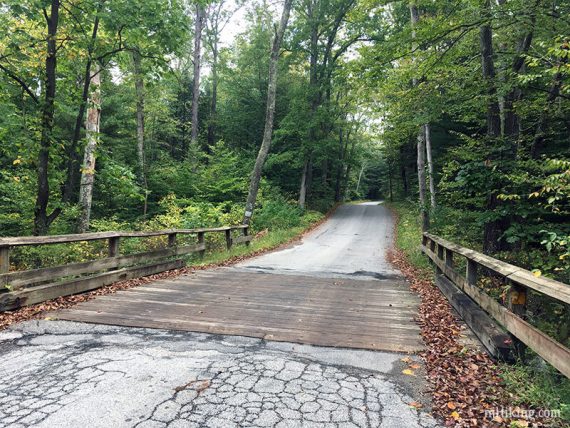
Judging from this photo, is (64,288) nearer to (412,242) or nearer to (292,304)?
(292,304)

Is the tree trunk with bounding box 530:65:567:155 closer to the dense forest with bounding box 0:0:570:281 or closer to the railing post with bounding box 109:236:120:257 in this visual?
the dense forest with bounding box 0:0:570:281

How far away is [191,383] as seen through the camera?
9.93 ft

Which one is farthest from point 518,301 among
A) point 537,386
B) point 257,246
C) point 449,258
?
point 257,246

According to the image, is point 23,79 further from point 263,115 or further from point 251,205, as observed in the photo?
point 263,115

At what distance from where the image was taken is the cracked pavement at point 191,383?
254 centimetres

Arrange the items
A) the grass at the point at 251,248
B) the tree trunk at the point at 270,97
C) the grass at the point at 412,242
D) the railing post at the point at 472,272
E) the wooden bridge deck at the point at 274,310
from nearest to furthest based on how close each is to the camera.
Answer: the wooden bridge deck at the point at 274,310 < the railing post at the point at 472,272 < the grass at the point at 251,248 < the grass at the point at 412,242 < the tree trunk at the point at 270,97

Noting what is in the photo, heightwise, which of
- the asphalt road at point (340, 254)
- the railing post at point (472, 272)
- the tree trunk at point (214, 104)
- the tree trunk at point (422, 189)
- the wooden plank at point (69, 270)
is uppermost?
the tree trunk at point (214, 104)

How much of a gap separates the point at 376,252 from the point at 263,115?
16.4 meters

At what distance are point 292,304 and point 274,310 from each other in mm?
480

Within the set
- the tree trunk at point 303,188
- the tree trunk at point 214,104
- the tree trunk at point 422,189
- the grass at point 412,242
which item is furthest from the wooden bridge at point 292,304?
the tree trunk at point 214,104

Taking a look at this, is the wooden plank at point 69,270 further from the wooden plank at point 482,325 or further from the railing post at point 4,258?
the wooden plank at point 482,325

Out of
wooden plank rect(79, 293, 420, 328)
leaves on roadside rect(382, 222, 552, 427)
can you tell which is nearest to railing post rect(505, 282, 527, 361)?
leaves on roadside rect(382, 222, 552, 427)

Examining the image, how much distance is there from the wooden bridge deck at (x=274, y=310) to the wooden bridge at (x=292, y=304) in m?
0.01

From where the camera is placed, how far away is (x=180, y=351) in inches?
→ 146
